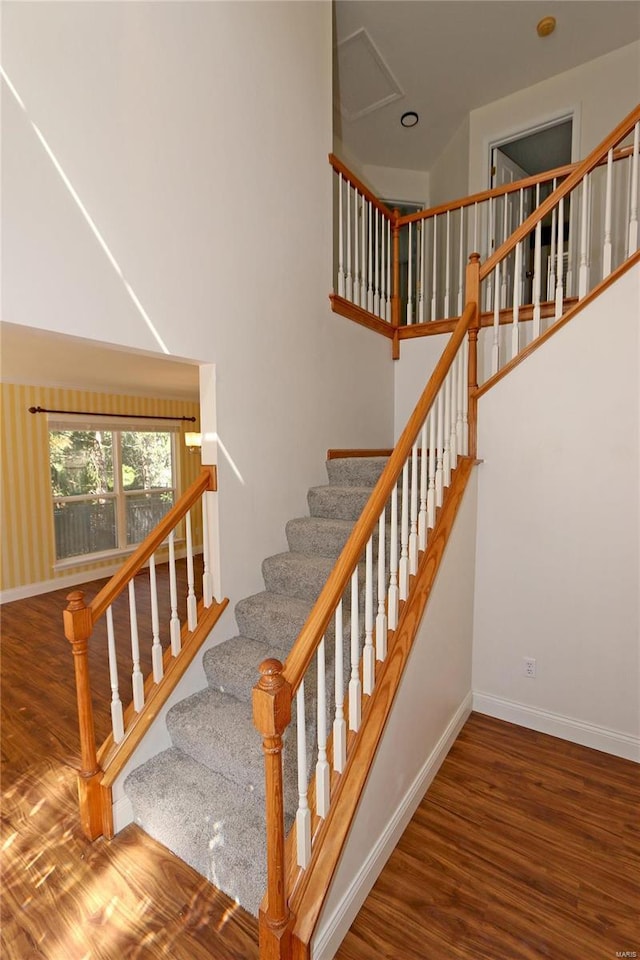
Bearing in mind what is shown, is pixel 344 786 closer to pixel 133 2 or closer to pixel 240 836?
pixel 240 836

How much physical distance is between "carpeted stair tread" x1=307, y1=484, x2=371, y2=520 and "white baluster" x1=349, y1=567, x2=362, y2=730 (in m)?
1.16

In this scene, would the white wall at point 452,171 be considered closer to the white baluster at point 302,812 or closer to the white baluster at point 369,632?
the white baluster at point 369,632

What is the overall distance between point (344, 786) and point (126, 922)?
0.88 m

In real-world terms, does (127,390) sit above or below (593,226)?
below

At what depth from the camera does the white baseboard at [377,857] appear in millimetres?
1397

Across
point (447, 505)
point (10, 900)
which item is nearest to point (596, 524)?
point (447, 505)

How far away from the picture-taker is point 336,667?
1.47 metres

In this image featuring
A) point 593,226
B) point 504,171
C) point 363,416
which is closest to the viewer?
point 363,416

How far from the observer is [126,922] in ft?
4.97

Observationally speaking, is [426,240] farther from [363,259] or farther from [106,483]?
[106,483]

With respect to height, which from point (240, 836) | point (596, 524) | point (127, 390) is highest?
point (127, 390)

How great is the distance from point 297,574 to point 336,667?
101 centimetres

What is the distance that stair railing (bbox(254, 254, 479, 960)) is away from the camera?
1.21 metres

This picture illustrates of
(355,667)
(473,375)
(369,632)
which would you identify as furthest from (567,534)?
(355,667)
